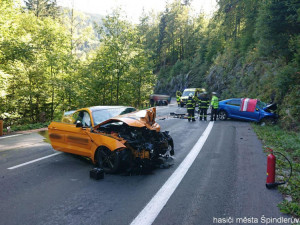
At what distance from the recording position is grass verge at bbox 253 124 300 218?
382 centimetres

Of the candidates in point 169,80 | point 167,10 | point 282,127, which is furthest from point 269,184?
point 167,10

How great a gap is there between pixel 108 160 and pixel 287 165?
4504mm

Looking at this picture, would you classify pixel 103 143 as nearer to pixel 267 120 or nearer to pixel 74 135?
pixel 74 135

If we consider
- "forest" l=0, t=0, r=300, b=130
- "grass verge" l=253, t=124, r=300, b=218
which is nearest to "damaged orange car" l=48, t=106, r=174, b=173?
"grass verge" l=253, t=124, r=300, b=218

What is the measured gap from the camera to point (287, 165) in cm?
604

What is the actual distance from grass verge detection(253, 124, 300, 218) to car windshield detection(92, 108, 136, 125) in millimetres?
4385

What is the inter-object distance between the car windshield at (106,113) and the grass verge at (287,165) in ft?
14.4

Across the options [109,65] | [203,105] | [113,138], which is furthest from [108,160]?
[109,65]

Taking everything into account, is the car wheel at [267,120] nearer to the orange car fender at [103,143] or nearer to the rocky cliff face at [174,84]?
the orange car fender at [103,143]

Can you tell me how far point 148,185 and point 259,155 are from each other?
157 inches

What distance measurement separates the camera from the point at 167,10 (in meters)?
65.1

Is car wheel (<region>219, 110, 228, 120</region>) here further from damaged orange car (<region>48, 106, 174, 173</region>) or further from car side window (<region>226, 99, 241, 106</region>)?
damaged orange car (<region>48, 106, 174, 173</region>)

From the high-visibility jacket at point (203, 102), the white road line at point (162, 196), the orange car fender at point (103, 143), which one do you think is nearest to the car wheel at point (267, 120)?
the high-visibility jacket at point (203, 102)

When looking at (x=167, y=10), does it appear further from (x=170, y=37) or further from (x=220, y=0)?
(x=220, y=0)
